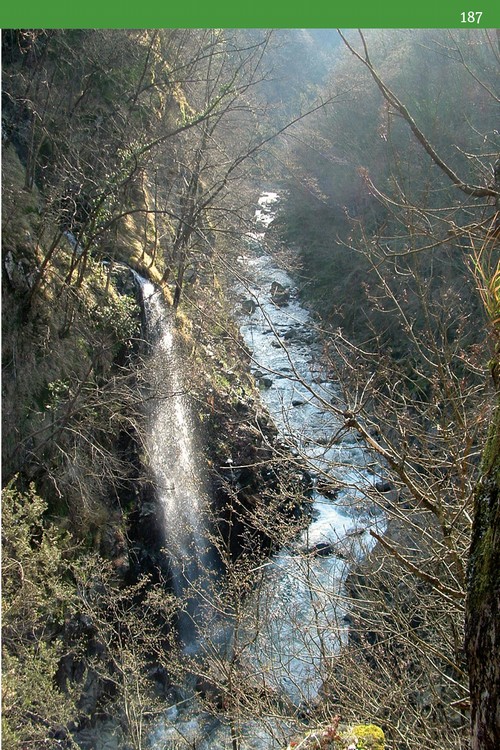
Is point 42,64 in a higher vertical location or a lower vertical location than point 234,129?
higher

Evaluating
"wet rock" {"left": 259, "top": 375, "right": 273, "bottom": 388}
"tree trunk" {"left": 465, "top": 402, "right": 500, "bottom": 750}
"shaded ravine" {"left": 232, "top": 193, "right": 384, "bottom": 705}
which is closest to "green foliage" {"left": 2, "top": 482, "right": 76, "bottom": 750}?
"shaded ravine" {"left": 232, "top": 193, "right": 384, "bottom": 705}

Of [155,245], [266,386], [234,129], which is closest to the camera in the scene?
[155,245]

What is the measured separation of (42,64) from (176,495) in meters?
8.40

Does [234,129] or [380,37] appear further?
[380,37]

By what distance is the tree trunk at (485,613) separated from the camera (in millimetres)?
1743

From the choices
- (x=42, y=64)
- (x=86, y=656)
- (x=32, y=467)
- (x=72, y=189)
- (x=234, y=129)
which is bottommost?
(x=86, y=656)

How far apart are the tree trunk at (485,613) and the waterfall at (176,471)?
858 centimetres

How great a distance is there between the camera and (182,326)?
45.4ft

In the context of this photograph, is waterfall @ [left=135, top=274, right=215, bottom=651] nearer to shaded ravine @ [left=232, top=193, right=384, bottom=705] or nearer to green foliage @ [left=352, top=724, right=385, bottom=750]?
shaded ravine @ [left=232, top=193, right=384, bottom=705]

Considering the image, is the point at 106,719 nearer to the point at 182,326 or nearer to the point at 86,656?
the point at 86,656

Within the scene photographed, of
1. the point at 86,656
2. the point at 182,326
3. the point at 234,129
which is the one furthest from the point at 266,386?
the point at 86,656

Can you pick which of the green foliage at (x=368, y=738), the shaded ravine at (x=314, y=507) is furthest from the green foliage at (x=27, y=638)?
the green foliage at (x=368, y=738)

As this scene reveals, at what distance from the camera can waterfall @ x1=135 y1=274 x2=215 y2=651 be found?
10.9 meters

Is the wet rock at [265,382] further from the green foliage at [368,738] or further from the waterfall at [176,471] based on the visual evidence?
the green foliage at [368,738]
